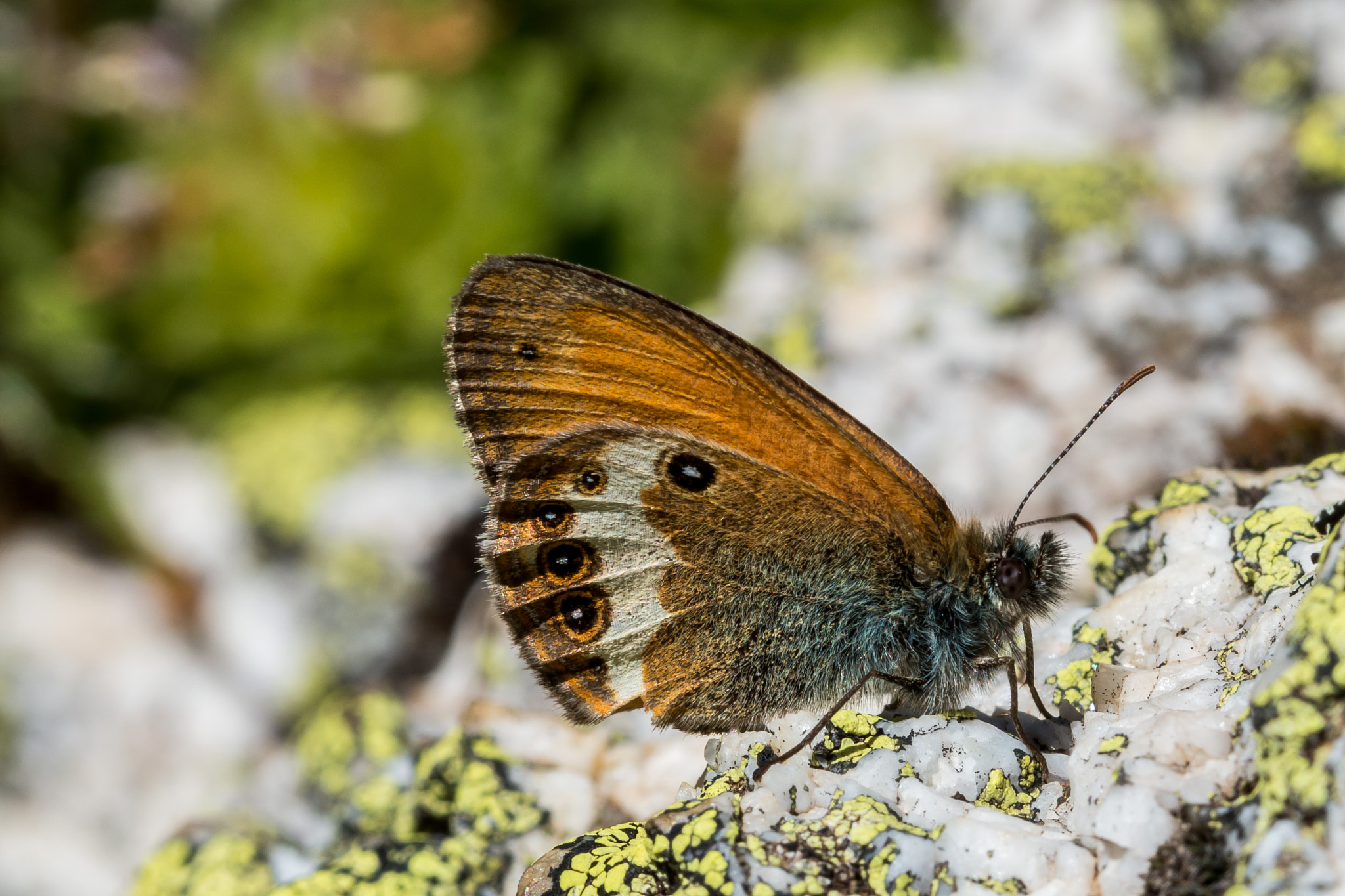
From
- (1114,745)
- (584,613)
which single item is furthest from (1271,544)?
(584,613)

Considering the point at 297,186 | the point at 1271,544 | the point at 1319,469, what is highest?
the point at 297,186

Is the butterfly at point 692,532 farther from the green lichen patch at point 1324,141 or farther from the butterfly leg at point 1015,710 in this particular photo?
the green lichen patch at point 1324,141

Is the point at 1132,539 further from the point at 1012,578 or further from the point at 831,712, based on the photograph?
the point at 831,712

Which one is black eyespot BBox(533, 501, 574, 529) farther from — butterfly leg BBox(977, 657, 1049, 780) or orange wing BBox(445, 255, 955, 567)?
butterfly leg BBox(977, 657, 1049, 780)

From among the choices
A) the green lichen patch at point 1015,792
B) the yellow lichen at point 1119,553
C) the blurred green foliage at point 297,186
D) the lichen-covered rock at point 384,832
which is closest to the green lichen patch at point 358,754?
the lichen-covered rock at point 384,832

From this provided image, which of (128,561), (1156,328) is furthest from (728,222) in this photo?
(128,561)
